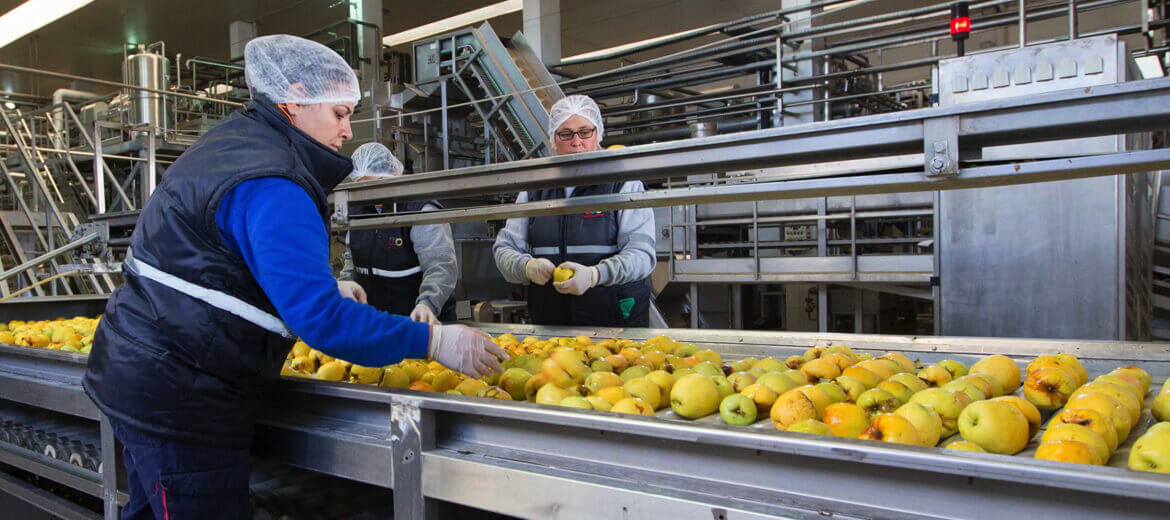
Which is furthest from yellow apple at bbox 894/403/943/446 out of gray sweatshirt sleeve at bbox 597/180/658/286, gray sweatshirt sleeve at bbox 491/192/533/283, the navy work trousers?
gray sweatshirt sleeve at bbox 491/192/533/283

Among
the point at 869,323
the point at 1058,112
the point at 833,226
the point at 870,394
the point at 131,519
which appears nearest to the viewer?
the point at 1058,112

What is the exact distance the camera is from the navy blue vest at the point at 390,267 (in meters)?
3.58

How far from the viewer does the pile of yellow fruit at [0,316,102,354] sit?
2754 mm

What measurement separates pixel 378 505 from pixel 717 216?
15.6 feet

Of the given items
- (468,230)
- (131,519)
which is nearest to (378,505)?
(131,519)

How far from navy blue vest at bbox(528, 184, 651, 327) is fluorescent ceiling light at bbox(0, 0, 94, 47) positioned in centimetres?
1120

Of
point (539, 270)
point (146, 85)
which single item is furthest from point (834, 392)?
point (146, 85)

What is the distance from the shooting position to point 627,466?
4.29ft

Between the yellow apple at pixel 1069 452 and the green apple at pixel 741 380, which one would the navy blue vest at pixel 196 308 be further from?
the yellow apple at pixel 1069 452

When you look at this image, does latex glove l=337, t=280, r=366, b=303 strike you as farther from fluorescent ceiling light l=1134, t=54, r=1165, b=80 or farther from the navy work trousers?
fluorescent ceiling light l=1134, t=54, r=1165, b=80

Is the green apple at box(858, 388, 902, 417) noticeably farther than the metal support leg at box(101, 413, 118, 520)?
No

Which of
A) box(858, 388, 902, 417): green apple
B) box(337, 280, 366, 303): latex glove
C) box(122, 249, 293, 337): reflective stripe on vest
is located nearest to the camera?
box(858, 388, 902, 417): green apple

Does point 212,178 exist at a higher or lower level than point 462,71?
lower

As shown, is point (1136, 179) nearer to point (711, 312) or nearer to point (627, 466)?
point (627, 466)
